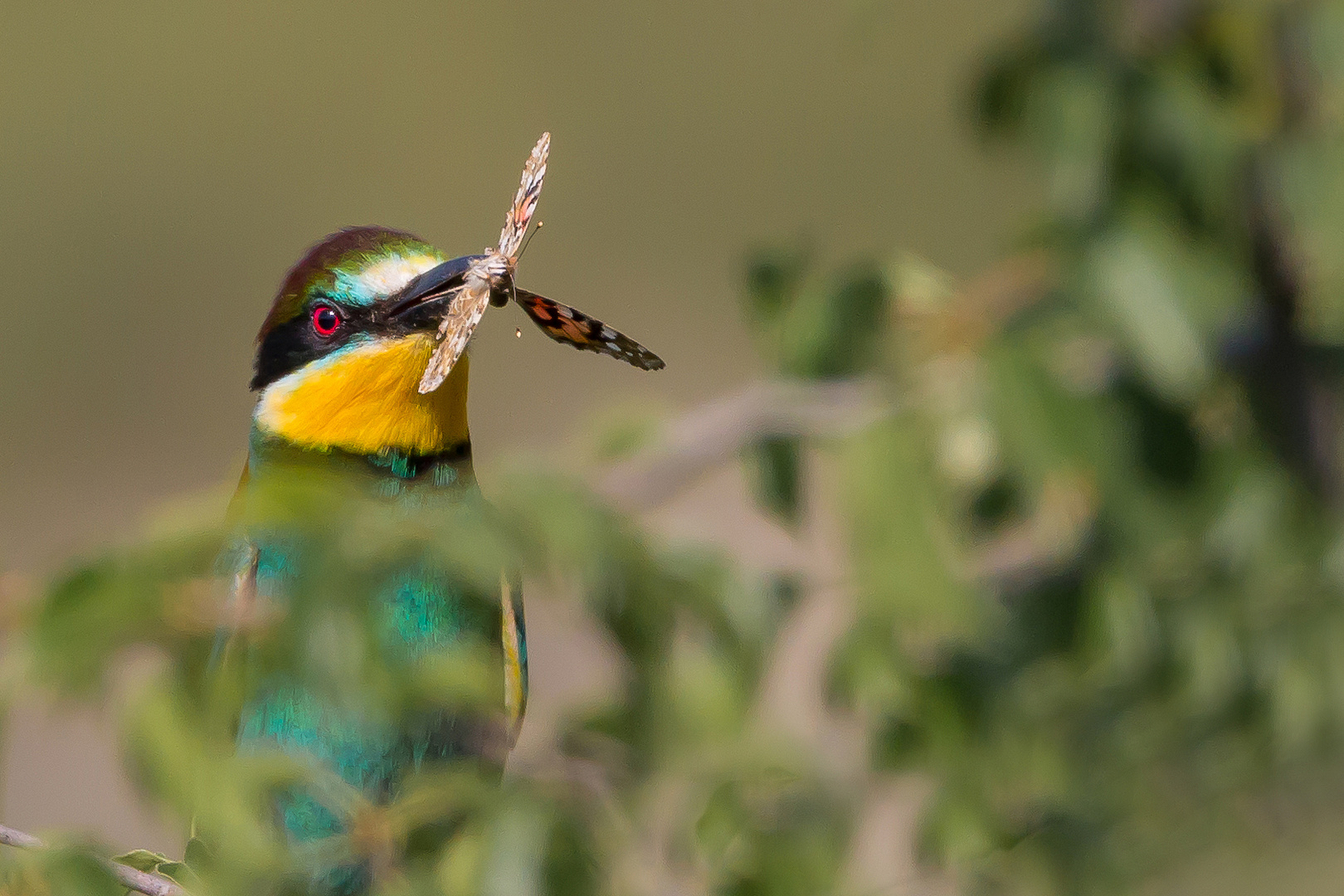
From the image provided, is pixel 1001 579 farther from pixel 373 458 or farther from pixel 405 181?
pixel 405 181

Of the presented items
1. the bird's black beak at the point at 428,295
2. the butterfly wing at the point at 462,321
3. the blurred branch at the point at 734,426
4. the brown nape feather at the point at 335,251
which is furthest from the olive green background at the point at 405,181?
the blurred branch at the point at 734,426

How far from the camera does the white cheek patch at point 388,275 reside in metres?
1.99

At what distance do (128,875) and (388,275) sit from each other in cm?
101

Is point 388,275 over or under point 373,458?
over

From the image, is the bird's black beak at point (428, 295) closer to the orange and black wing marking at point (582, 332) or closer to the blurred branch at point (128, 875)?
the orange and black wing marking at point (582, 332)

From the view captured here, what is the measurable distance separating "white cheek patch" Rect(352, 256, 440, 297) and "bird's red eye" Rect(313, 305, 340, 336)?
0.20ft

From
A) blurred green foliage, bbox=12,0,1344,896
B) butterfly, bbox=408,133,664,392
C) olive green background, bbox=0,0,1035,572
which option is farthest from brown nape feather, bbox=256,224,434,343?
olive green background, bbox=0,0,1035,572

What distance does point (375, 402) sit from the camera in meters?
2.01

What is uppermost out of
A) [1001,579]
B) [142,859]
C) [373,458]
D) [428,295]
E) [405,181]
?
[405,181]

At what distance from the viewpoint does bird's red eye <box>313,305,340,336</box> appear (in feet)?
6.71

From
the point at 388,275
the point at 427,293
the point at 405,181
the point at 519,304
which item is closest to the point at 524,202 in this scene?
the point at 519,304

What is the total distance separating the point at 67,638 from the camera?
107 cm

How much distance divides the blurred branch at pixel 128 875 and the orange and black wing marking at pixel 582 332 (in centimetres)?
51

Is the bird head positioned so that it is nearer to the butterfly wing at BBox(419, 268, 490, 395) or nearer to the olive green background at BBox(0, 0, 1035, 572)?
the butterfly wing at BBox(419, 268, 490, 395)
